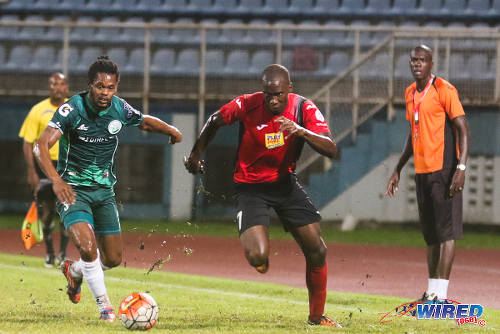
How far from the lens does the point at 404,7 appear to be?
2105 centimetres

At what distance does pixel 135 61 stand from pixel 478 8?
8.28 m

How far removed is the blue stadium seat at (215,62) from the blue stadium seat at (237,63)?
15 centimetres

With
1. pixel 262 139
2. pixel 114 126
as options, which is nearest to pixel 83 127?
pixel 114 126

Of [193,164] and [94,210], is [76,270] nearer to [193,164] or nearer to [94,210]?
[94,210]

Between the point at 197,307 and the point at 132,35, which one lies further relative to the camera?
the point at 132,35

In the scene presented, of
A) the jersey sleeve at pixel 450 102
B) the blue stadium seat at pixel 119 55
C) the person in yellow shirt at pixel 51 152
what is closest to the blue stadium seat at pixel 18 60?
the blue stadium seat at pixel 119 55

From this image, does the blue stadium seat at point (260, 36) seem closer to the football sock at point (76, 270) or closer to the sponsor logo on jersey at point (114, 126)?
the sponsor logo on jersey at point (114, 126)

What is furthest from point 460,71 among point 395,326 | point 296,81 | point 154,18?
point 395,326

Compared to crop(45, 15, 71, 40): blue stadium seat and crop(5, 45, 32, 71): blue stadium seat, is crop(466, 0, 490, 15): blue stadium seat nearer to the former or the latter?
crop(45, 15, 71, 40): blue stadium seat

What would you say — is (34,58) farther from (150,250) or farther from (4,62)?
(150,250)

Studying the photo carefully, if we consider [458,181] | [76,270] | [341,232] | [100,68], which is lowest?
[341,232]

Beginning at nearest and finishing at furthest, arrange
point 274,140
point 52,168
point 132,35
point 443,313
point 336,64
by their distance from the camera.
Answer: point 52,168 → point 274,140 → point 443,313 → point 336,64 → point 132,35

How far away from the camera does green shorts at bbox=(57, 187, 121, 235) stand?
6844mm

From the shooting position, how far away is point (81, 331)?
250 inches
